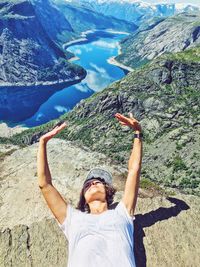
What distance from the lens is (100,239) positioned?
11406 mm

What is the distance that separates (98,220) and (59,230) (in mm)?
6244

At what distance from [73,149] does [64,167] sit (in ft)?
14.2

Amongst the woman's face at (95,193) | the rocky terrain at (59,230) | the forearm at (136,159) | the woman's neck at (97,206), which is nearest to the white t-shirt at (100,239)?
the woman's neck at (97,206)

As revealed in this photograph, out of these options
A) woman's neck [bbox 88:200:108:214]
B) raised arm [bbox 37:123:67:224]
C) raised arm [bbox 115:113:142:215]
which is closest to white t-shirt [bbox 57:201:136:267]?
raised arm [bbox 37:123:67:224]

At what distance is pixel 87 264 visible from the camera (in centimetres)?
1075

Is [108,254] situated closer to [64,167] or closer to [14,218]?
[14,218]

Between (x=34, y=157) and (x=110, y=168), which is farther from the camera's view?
(x=34, y=157)

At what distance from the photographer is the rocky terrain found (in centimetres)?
1689

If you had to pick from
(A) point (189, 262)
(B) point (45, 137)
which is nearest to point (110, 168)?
(A) point (189, 262)

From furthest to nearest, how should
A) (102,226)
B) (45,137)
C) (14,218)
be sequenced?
(14,218), (45,137), (102,226)

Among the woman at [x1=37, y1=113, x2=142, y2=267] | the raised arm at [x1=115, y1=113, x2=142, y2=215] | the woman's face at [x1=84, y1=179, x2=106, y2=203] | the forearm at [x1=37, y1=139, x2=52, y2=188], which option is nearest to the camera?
the woman at [x1=37, y1=113, x2=142, y2=267]

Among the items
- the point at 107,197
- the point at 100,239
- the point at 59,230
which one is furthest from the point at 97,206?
the point at 59,230

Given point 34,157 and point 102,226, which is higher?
point 102,226

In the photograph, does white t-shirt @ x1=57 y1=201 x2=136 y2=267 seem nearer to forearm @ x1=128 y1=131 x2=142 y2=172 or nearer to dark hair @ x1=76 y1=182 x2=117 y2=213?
dark hair @ x1=76 y1=182 x2=117 y2=213
